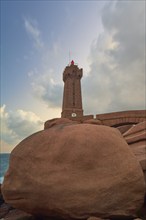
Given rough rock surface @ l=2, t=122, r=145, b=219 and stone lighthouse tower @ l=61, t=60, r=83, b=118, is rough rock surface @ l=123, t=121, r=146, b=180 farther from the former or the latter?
stone lighthouse tower @ l=61, t=60, r=83, b=118

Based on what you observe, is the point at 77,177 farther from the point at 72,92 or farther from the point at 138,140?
the point at 72,92

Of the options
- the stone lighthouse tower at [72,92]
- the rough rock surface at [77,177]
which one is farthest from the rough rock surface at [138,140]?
the stone lighthouse tower at [72,92]

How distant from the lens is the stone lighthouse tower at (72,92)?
31.6 meters

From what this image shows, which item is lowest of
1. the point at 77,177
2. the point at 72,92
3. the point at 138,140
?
the point at 77,177

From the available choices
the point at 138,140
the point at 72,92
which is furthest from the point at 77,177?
the point at 72,92

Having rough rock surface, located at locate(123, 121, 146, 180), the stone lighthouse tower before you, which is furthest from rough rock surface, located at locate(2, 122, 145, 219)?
the stone lighthouse tower

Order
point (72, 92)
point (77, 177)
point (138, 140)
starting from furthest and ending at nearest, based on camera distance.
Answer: point (72, 92) → point (138, 140) → point (77, 177)

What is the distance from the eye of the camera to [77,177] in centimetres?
446

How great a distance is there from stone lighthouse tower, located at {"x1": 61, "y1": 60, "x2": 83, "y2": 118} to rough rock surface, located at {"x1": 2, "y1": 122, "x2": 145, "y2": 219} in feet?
84.2

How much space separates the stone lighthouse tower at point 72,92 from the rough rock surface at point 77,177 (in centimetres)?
2566

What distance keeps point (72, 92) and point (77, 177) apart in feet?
95.9

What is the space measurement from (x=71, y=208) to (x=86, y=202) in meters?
0.34

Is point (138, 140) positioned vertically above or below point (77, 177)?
above

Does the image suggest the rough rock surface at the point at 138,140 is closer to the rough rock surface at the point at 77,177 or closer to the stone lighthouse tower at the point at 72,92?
the rough rock surface at the point at 77,177
